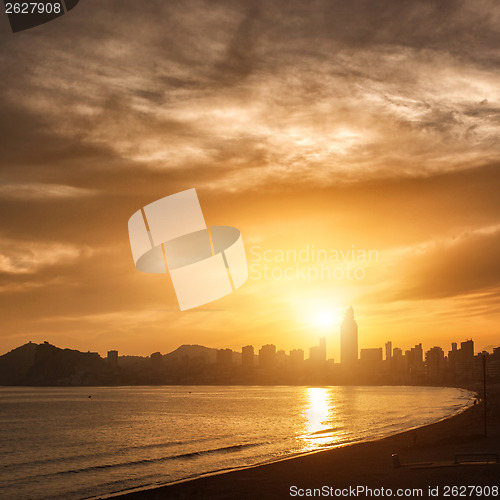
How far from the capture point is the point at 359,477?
34.2 metres

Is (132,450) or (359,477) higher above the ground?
(359,477)

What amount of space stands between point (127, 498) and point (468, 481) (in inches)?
760

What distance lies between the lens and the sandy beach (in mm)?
28781

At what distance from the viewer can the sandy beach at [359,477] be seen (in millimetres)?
28781

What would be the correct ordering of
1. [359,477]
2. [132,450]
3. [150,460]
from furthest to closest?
[132,450] → [150,460] → [359,477]

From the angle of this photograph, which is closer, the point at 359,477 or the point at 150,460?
the point at 359,477

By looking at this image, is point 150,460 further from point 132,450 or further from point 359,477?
point 359,477

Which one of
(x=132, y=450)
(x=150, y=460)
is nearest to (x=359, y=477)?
(x=150, y=460)

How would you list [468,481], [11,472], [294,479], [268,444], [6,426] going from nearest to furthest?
[468,481] → [294,479] → [11,472] → [268,444] → [6,426]

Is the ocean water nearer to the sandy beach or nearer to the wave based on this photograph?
the wave

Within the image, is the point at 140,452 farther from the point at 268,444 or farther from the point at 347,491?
the point at 347,491

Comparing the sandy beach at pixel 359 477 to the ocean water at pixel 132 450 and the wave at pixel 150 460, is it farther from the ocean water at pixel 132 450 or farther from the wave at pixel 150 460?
the wave at pixel 150 460

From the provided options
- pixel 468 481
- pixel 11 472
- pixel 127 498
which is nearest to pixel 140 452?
pixel 11 472

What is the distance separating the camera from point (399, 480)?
30.7 meters
